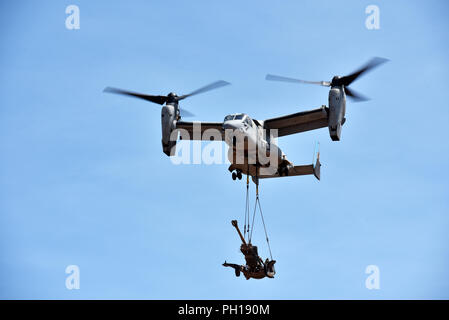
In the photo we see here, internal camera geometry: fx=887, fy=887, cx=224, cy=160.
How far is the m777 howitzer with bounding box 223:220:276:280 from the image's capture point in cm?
3616

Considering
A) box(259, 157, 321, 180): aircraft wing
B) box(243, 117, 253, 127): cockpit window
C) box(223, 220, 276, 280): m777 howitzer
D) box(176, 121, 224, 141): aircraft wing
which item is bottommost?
box(223, 220, 276, 280): m777 howitzer

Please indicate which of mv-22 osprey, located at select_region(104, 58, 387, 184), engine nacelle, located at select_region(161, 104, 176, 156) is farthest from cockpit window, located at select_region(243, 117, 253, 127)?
engine nacelle, located at select_region(161, 104, 176, 156)

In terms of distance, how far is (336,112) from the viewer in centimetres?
3575

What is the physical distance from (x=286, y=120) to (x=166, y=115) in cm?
518

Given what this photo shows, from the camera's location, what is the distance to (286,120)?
38.3 meters

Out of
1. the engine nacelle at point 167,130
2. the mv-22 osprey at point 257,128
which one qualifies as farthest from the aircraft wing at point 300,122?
the engine nacelle at point 167,130

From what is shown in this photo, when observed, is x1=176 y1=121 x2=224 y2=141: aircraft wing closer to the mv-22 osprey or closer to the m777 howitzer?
the mv-22 osprey

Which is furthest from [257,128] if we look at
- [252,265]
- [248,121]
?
[252,265]

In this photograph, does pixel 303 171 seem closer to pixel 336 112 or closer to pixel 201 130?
pixel 336 112

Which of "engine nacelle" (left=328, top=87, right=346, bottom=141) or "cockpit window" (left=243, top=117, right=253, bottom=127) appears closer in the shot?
"engine nacelle" (left=328, top=87, right=346, bottom=141)

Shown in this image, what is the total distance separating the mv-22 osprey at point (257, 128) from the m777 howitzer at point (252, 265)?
3.00 m
